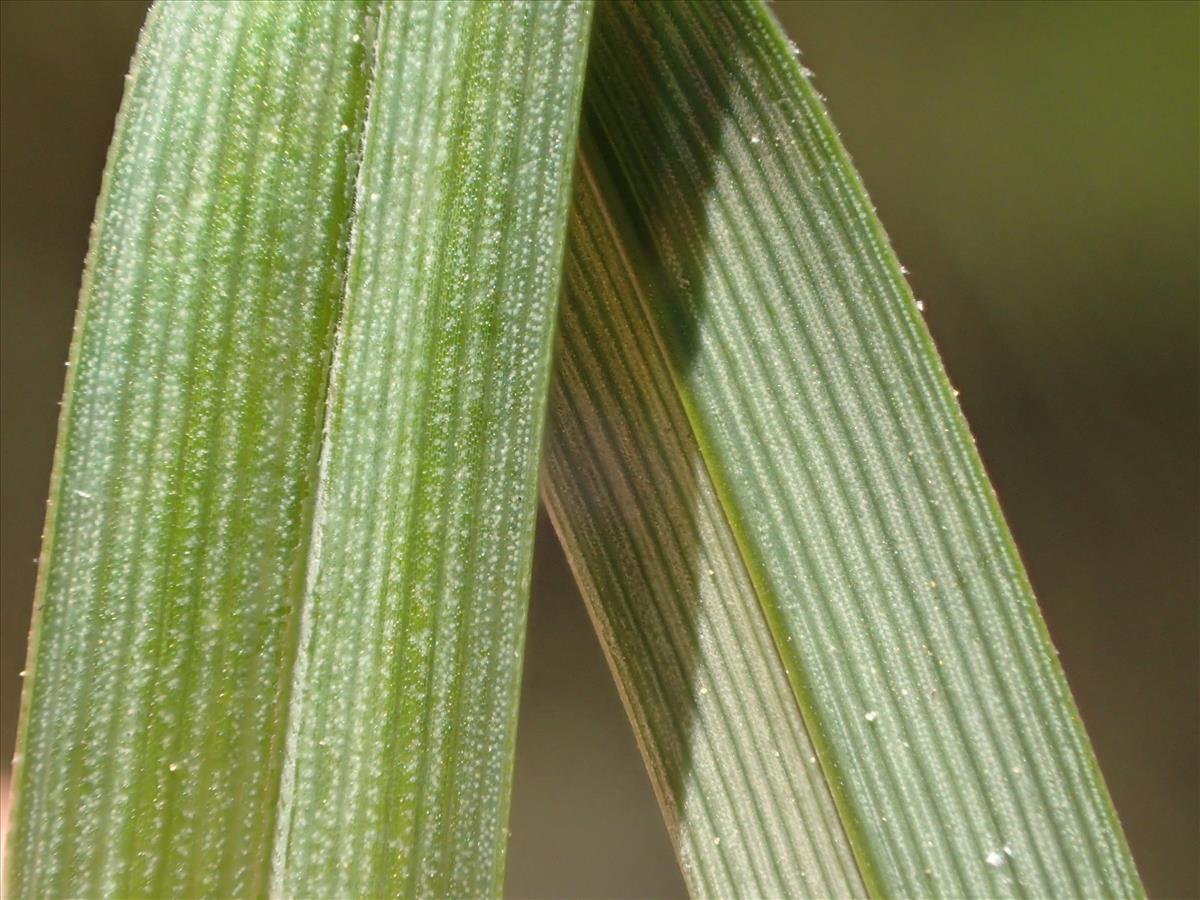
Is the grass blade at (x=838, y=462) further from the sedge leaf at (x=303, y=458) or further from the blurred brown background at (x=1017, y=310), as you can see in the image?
the blurred brown background at (x=1017, y=310)

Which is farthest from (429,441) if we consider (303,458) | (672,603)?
(672,603)

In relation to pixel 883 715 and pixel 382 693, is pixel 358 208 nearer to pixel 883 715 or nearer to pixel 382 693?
pixel 382 693

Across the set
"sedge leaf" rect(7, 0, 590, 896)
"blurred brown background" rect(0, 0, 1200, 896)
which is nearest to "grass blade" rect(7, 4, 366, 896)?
"sedge leaf" rect(7, 0, 590, 896)

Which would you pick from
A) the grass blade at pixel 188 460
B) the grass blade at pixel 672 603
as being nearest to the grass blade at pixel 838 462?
the grass blade at pixel 672 603

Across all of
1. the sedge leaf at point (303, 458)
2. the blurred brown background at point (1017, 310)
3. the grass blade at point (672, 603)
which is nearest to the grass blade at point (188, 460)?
the sedge leaf at point (303, 458)

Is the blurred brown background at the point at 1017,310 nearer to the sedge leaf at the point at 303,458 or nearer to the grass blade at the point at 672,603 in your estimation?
the grass blade at the point at 672,603

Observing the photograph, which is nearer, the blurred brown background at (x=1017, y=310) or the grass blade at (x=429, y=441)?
the grass blade at (x=429, y=441)
